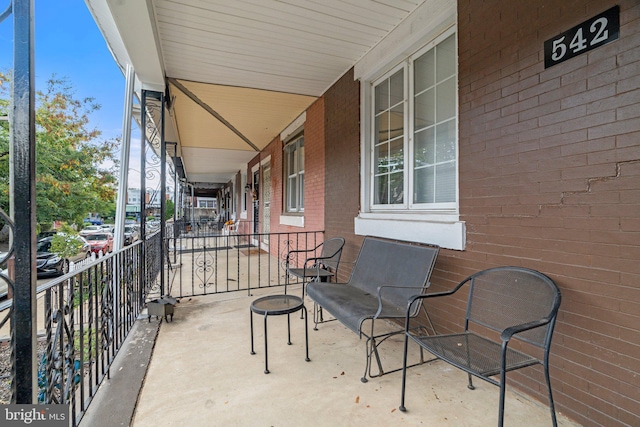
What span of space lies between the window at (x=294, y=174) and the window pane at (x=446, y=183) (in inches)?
130

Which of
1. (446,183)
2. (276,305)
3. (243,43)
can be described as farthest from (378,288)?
(243,43)

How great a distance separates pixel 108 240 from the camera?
3.78 m

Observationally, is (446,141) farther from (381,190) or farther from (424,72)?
(381,190)

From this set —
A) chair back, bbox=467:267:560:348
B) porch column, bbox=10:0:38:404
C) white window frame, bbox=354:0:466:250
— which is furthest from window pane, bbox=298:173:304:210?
porch column, bbox=10:0:38:404

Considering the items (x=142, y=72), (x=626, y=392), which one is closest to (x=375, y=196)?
(x=626, y=392)

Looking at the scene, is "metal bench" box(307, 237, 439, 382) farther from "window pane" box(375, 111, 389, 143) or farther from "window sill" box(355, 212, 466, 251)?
"window pane" box(375, 111, 389, 143)

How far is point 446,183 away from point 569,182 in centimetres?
91

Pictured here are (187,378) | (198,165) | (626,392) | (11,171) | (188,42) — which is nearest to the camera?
(11,171)

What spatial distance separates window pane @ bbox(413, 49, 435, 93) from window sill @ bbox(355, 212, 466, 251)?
1.15 m

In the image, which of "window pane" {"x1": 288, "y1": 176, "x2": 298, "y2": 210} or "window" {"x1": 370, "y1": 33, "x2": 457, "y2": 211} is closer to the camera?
"window" {"x1": 370, "y1": 33, "x2": 457, "y2": 211}

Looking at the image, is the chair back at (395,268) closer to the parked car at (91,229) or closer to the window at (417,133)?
the window at (417,133)

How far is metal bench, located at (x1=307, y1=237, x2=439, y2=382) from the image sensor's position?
194cm

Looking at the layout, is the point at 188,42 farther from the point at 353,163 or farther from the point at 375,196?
the point at 375,196

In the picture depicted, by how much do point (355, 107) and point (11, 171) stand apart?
3062 mm
